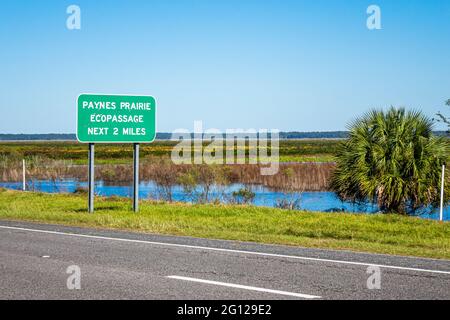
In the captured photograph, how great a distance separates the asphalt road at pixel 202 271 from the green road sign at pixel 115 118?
7.24 m

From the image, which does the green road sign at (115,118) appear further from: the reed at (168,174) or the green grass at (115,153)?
the green grass at (115,153)

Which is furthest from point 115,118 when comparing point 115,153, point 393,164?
point 115,153

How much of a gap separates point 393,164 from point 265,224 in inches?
268

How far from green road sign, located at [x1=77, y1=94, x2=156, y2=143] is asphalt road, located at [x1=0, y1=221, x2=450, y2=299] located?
7.24 meters

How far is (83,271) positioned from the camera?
994cm

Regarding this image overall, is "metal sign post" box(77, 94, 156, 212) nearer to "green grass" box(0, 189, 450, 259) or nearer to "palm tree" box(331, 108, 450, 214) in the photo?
"green grass" box(0, 189, 450, 259)

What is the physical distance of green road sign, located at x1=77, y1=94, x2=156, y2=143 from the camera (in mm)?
20703

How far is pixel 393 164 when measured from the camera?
22.6 m

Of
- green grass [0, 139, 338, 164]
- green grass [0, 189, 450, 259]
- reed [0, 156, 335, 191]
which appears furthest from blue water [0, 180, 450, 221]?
green grass [0, 139, 338, 164]

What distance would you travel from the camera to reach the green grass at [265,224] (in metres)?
14.0

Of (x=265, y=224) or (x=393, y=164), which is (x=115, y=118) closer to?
(x=265, y=224)

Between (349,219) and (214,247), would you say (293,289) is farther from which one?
(349,219)
